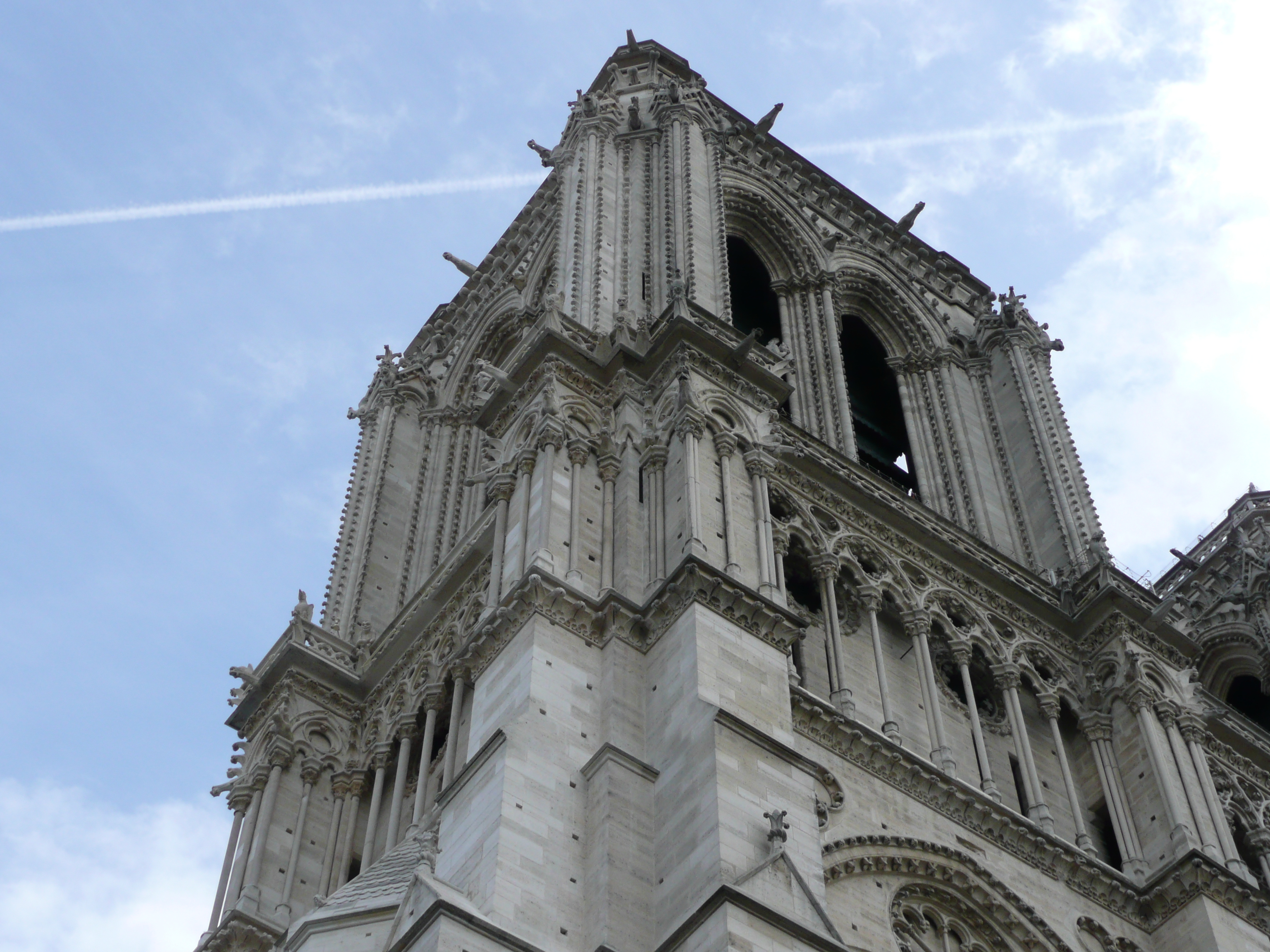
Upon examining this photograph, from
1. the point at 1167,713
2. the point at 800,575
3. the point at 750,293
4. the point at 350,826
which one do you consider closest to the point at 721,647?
the point at 800,575

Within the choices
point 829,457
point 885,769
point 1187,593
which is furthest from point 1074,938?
point 1187,593

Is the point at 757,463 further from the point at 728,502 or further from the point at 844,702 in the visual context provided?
the point at 844,702

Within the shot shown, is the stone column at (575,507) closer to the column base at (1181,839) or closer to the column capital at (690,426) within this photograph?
the column capital at (690,426)

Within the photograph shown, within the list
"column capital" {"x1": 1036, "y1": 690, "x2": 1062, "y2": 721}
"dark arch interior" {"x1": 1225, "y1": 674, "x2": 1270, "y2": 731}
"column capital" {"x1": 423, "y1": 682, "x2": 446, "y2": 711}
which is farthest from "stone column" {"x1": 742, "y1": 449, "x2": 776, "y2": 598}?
"dark arch interior" {"x1": 1225, "y1": 674, "x2": 1270, "y2": 731}

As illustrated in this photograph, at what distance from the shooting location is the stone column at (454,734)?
84.5 ft

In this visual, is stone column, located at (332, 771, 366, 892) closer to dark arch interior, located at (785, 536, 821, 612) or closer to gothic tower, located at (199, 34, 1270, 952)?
gothic tower, located at (199, 34, 1270, 952)

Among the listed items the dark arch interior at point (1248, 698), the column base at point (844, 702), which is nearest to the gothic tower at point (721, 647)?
the column base at point (844, 702)

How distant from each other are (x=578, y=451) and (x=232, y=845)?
7630 millimetres

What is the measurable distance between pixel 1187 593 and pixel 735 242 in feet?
51.5

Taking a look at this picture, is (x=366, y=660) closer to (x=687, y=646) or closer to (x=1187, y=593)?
Answer: (x=687, y=646)

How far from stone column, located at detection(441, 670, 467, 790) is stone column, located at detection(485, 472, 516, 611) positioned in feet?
3.91

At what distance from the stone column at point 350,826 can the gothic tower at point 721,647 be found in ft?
0.24

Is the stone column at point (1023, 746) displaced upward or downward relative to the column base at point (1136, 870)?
upward

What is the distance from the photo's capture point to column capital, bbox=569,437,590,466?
25531mm
